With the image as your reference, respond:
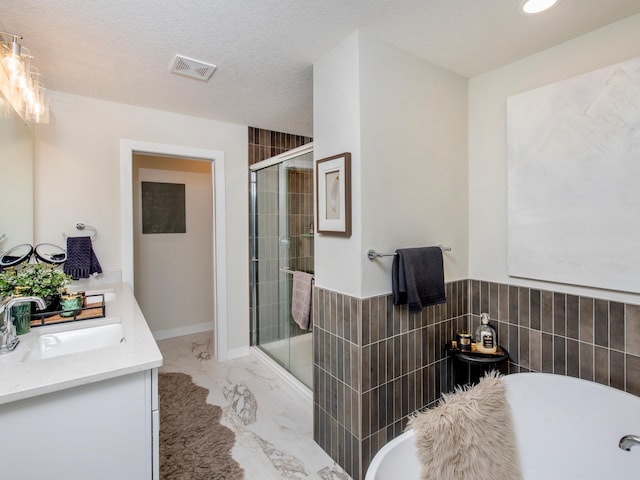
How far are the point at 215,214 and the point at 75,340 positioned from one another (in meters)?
1.73

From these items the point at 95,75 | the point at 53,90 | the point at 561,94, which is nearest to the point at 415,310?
the point at 561,94

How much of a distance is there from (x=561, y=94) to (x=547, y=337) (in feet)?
4.35

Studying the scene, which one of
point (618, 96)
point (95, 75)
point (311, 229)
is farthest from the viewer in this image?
point (311, 229)

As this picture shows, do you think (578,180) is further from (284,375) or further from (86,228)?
(86,228)

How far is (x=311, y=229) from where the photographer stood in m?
2.47

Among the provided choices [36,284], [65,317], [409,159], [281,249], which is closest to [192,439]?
[65,317]

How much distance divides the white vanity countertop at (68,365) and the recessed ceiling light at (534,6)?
6.93 ft

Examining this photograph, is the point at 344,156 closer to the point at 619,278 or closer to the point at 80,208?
the point at 619,278

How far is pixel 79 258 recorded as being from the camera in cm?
230

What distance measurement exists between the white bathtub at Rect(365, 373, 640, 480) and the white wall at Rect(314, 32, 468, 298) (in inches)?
31.6

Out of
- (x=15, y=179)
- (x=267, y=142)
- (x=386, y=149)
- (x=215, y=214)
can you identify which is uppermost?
(x=267, y=142)

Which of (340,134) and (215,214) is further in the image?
(215,214)

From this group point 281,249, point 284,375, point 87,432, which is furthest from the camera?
point 281,249

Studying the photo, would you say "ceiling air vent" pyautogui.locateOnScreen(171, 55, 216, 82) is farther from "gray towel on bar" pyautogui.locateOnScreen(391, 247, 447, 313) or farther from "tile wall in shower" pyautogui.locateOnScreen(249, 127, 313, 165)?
"gray towel on bar" pyautogui.locateOnScreen(391, 247, 447, 313)
